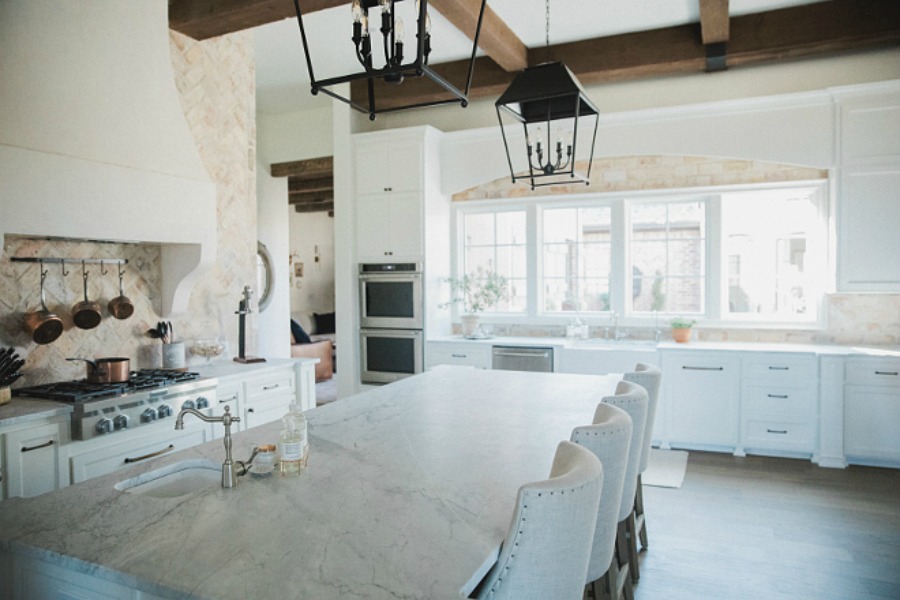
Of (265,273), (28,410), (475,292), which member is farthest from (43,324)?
(265,273)

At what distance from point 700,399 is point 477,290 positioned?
94.2 inches

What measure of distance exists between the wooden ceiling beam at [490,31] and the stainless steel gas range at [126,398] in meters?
2.59

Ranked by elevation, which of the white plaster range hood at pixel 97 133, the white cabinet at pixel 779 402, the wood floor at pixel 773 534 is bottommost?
the wood floor at pixel 773 534

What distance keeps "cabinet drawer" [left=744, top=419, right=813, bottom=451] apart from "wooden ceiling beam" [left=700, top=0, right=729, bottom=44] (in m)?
2.92

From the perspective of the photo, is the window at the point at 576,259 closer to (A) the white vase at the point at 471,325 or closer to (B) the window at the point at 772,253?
(A) the white vase at the point at 471,325

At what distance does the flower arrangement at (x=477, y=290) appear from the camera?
5883 millimetres

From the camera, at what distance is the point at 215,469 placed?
182cm

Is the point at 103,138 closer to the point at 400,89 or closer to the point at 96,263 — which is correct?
the point at 96,263

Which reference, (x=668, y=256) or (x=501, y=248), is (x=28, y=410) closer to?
(x=501, y=248)

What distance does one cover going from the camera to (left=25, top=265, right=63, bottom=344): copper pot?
2.97 meters

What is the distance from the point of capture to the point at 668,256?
5371 mm

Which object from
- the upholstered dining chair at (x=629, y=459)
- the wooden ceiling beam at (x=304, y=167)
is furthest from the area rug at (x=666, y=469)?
the wooden ceiling beam at (x=304, y=167)

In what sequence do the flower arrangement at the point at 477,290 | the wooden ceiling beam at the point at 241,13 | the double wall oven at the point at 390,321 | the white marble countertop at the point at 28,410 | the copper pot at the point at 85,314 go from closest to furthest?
1. the white marble countertop at the point at 28,410
2. the copper pot at the point at 85,314
3. the wooden ceiling beam at the point at 241,13
4. the double wall oven at the point at 390,321
5. the flower arrangement at the point at 477,290

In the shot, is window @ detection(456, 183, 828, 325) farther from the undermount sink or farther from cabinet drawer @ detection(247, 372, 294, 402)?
the undermount sink
